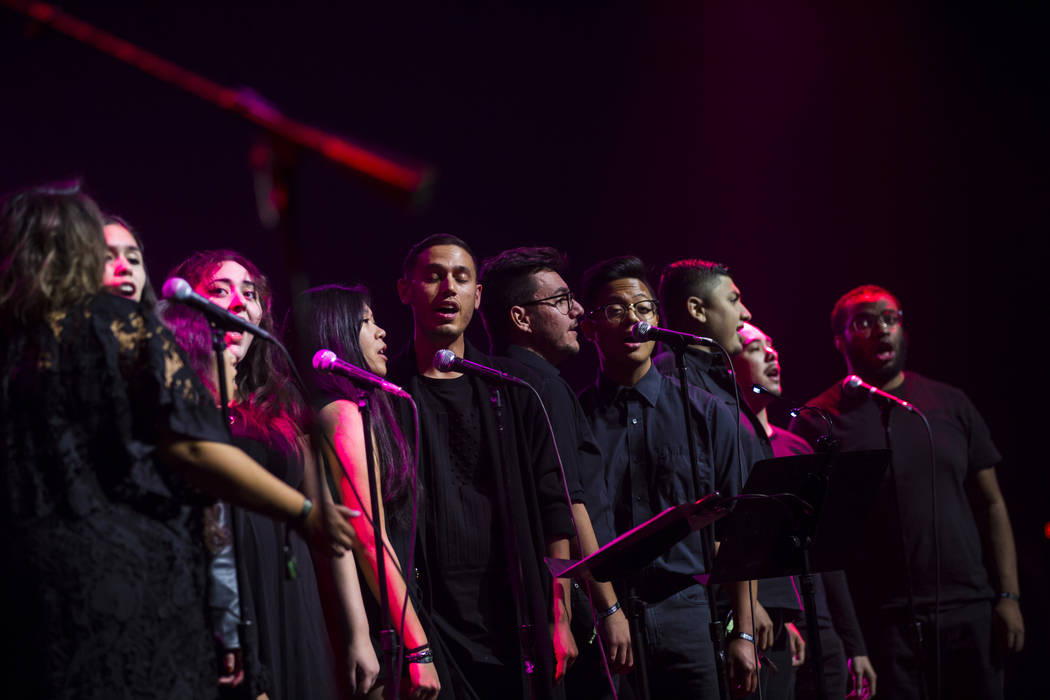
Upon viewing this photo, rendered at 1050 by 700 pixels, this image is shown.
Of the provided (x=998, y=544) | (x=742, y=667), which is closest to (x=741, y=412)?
(x=742, y=667)

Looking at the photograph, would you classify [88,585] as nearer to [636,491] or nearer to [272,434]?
[272,434]

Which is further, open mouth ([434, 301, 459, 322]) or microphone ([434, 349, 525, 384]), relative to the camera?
open mouth ([434, 301, 459, 322])

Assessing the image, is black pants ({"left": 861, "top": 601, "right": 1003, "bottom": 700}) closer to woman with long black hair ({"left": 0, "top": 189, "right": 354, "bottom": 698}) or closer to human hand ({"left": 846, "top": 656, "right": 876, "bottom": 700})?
human hand ({"left": 846, "top": 656, "right": 876, "bottom": 700})

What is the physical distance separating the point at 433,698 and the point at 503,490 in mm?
630

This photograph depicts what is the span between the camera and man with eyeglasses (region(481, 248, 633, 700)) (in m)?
A: 3.47

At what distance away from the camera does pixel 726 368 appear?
447cm

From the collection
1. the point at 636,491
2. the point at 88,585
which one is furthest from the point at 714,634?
the point at 88,585

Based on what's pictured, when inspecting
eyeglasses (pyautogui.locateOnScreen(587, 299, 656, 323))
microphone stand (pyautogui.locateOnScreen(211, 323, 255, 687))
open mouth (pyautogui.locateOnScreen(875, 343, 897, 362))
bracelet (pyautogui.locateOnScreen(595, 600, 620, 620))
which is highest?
eyeglasses (pyautogui.locateOnScreen(587, 299, 656, 323))

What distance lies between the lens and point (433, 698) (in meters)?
2.84

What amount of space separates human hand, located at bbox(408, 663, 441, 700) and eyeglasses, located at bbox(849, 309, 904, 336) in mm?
3180

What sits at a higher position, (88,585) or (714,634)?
(88,585)

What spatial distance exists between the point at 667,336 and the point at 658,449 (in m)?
0.56

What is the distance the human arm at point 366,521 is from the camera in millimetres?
2844

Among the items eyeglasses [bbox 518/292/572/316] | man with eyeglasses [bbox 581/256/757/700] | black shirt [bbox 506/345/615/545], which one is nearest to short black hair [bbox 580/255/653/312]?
man with eyeglasses [bbox 581/256/757/700]
